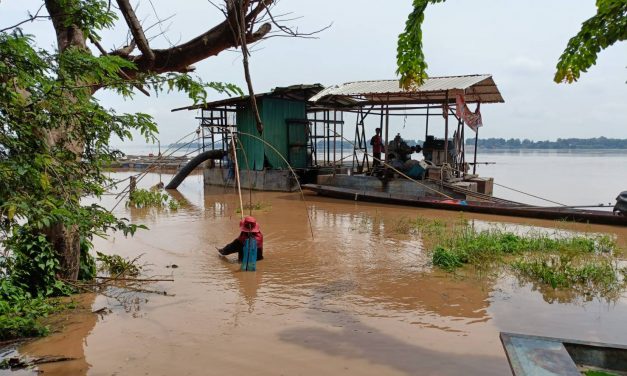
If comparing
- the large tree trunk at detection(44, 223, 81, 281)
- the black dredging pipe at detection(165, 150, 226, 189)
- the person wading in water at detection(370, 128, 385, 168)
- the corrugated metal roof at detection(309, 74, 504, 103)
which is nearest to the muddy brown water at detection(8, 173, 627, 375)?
the large tree trunk at detection(44, 223, 81, 281)

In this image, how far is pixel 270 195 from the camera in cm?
1658

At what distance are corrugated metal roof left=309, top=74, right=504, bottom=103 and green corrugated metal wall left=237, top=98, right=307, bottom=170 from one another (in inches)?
107

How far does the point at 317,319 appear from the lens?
4953 millimetres

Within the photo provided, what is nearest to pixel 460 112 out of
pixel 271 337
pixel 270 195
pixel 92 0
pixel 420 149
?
pixel 420 149

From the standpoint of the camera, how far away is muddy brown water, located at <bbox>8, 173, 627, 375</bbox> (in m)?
4.02

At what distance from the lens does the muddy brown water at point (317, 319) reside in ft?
13.2

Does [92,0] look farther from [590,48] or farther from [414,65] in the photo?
[590,48]

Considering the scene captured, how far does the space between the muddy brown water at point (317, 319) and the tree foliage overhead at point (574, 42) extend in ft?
8.20

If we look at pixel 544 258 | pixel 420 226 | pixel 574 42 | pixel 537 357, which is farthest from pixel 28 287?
pixel 420 226

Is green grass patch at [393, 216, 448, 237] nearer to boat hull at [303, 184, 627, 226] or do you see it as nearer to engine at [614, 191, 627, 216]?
boat hull at [303, 184, 627, 226]

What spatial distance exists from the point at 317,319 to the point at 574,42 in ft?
11.8

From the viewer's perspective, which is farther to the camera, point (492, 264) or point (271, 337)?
point (492, 264)

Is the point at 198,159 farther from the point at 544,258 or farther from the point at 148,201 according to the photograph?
the point at 544,258

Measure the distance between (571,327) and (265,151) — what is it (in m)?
14.1
